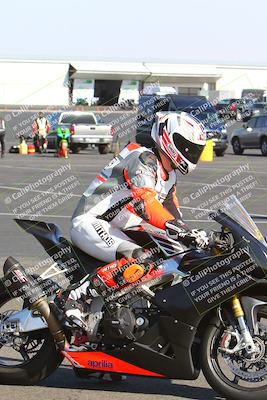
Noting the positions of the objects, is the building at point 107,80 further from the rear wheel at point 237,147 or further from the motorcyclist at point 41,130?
the motorcyclist at point 41,130

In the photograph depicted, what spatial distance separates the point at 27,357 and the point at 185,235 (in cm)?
137

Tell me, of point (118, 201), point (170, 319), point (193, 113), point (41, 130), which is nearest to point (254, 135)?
point (193, 113)

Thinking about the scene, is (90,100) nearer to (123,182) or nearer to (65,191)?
(65,191)

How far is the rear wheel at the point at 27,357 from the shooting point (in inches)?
243

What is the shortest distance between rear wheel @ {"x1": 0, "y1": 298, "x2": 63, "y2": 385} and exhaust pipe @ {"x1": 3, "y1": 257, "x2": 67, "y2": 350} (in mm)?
124

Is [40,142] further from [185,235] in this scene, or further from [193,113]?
[185,235]

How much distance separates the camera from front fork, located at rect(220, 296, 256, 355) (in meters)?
5.62

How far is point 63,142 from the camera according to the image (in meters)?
36.4

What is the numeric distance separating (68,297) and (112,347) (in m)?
0.42

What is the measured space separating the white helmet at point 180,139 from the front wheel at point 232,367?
3.50 ft

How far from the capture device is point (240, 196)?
21.5 metres

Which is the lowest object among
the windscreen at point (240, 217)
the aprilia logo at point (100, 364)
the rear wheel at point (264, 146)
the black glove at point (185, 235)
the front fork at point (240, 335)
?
the rear wheel at point (264, 146)

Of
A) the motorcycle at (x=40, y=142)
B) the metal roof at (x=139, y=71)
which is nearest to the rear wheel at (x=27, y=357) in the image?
the motorcycle at (x=40, y=142)

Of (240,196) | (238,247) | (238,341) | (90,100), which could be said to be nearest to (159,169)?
(238,247)
